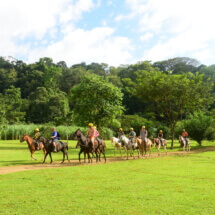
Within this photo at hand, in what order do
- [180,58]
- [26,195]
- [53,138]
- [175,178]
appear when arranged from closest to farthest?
[26,195], [175,178], [53,138], [180,58]

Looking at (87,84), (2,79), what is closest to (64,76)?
(2,79)

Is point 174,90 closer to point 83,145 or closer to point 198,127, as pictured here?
point 198,127

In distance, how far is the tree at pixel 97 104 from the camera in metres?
29.6

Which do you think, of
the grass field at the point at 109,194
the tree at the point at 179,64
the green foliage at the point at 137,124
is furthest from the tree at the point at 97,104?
the tree at the point at 179,64

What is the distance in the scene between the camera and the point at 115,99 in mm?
30797

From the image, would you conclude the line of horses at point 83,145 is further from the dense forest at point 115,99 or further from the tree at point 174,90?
the dense forest at point 115,99

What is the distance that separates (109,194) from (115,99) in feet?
75.3

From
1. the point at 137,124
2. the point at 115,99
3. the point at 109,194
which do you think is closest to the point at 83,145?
the point at 109,194

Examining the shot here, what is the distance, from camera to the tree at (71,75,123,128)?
29.6 meters

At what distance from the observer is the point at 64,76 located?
74875 millimetres

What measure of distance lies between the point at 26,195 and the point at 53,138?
8788 mm

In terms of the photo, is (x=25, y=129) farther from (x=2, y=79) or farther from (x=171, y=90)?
(x=2, y=79)

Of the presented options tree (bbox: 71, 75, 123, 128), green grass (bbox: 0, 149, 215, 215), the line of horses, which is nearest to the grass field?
green grass (bbox: 0, 149, 215, 215)

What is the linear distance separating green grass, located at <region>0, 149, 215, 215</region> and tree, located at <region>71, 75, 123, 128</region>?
18.3 m
